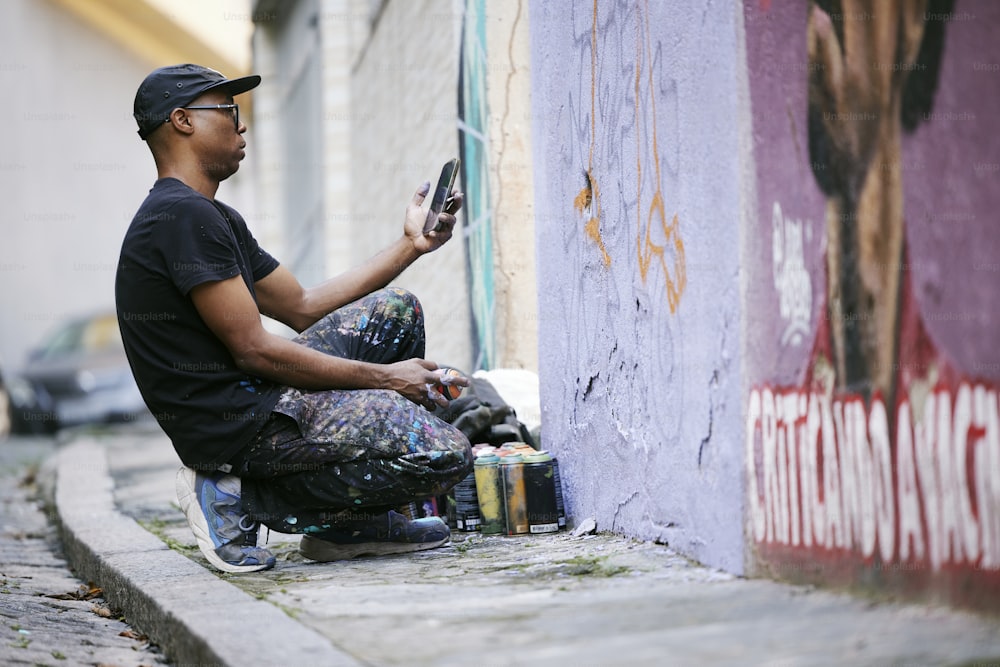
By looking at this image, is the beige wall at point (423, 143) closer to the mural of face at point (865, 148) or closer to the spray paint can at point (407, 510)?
the spray paint can at point (407, 510)

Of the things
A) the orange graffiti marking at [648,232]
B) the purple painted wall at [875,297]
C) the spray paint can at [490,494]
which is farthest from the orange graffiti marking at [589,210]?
the purple painted wall at [875,297]

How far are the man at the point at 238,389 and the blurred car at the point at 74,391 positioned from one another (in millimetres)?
11894

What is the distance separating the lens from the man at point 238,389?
392cm

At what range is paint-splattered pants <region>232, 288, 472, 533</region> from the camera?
4.04 meters

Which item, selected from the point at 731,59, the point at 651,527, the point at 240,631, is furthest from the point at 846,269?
the point at 240,631

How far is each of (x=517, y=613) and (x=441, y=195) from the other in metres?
1.98

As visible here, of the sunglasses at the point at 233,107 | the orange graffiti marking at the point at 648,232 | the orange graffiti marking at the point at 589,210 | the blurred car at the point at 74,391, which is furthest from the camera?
the blurred car at the point at 74,391

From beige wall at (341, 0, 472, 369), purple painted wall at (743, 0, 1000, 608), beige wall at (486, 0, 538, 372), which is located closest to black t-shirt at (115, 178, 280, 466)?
purple painted wall at (743, 0, 1000, 608)

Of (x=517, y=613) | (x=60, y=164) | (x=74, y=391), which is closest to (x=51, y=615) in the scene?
(x=517, y=613)

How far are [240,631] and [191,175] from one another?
1713 millimetres

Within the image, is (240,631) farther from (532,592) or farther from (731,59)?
(731,59)

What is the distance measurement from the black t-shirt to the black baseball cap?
244 mm

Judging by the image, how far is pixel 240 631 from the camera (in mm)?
3033

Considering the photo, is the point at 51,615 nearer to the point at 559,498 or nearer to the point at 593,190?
the point at 559,498
